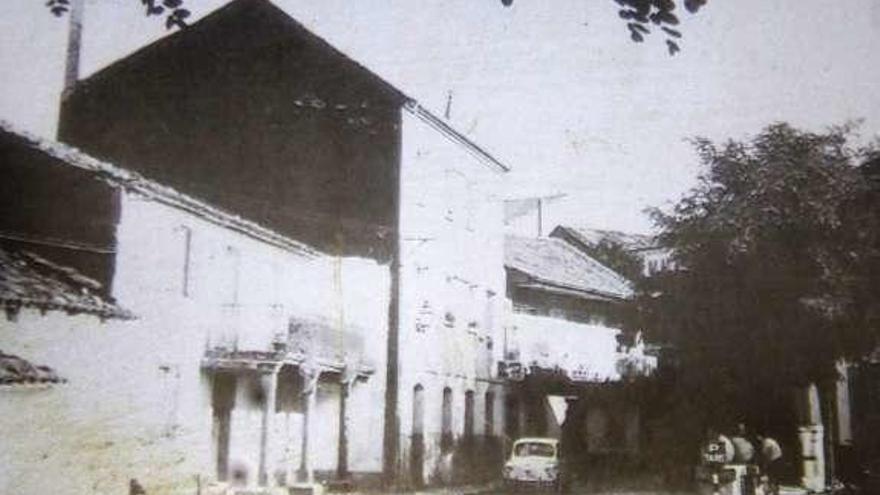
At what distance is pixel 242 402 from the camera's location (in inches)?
244

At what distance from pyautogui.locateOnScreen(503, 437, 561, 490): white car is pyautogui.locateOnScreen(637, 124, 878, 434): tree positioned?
Result: 1343 millimetres

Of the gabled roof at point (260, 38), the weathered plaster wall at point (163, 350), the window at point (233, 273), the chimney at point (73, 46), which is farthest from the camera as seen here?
the gabled roof at point (260, 38)

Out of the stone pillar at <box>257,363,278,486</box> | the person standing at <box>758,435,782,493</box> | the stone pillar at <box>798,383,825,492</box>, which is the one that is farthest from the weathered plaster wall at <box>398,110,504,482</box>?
the stone pillar at <box>798,383,825,492</box>

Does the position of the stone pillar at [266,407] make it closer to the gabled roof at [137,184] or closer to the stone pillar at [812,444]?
the gabled roof at [137,184]

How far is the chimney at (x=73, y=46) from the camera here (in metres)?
5.61

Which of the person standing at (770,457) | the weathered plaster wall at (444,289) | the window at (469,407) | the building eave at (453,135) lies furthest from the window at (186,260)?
the person standing at (770,457)

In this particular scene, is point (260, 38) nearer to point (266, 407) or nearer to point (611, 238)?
point (266, 407)

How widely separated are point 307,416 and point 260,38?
126 inches

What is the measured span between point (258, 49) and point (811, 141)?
447 cm

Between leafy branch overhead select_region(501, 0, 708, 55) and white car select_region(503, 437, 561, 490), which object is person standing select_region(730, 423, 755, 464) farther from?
leafy branch overhead select_region(501, 0, 708, 55)

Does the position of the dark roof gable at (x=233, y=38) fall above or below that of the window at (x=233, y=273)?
above

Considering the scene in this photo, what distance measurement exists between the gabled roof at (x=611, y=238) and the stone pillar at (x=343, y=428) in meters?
2.35

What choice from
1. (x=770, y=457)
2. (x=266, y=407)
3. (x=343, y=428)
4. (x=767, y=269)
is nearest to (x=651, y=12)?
(x=767, y=269)

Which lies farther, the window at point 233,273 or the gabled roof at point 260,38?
the gabled roof at point 260,38
